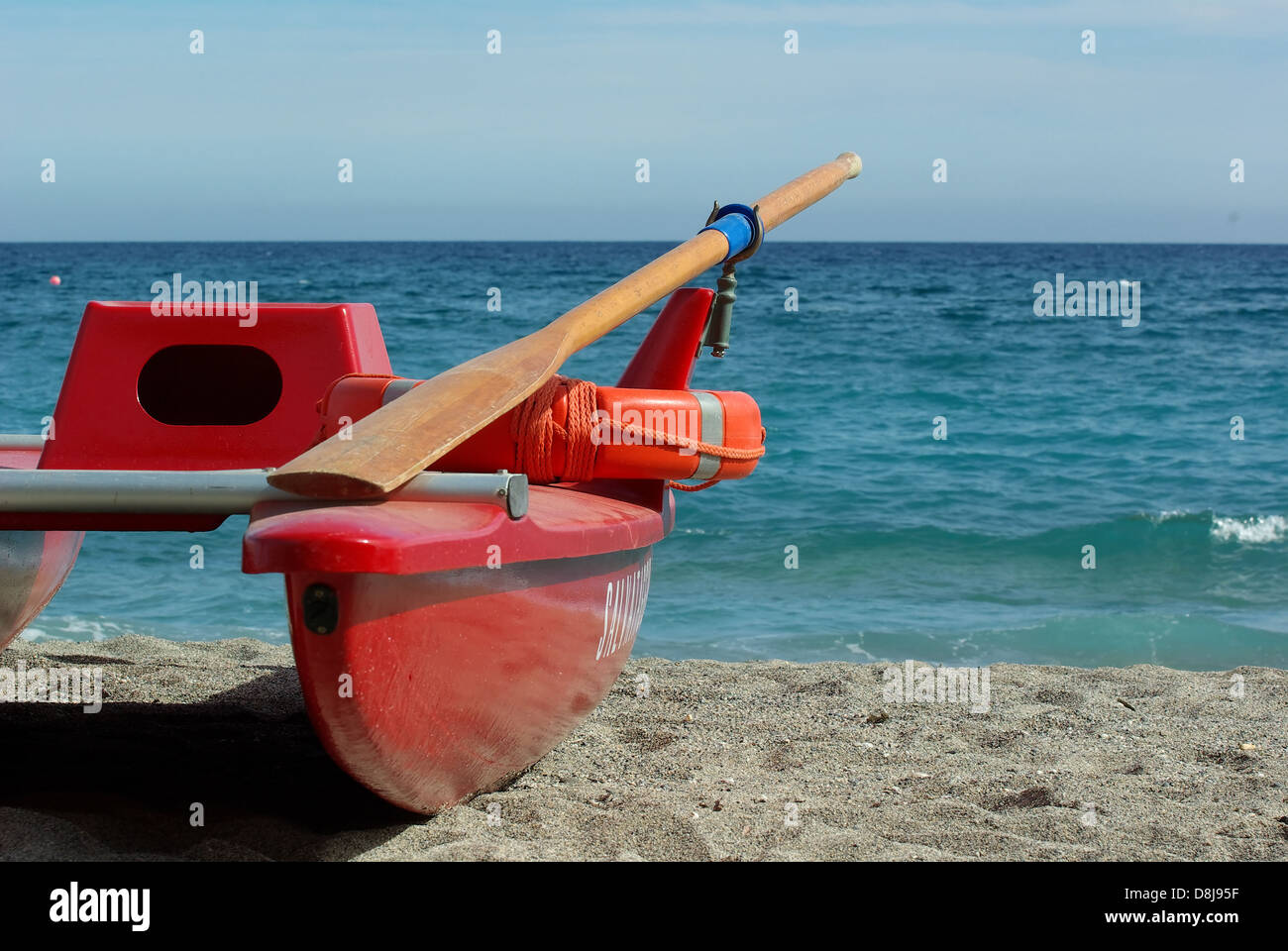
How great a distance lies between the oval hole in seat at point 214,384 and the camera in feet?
11.7

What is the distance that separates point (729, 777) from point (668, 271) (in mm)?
1351

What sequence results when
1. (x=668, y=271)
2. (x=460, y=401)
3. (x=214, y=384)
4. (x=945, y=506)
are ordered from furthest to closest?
(x=945, y=506) < (x=214, y=384) < (x=668, y=271) < (x=460, y=401)

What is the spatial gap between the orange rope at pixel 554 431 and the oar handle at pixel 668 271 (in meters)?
0.10

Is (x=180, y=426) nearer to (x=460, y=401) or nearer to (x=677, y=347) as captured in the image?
(x=460, y=401)

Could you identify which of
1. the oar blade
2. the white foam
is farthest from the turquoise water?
the oar blade

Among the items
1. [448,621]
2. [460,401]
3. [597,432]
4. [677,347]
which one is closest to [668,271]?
[677,347]

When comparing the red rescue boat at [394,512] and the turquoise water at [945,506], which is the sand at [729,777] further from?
the turquoise water at [945,506]

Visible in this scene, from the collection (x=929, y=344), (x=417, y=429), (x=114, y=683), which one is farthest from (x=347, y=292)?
(x=417, y=429)

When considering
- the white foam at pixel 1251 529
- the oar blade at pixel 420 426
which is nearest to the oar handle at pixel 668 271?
the oar blade at pixel 420 426

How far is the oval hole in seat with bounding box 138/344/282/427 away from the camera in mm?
3561

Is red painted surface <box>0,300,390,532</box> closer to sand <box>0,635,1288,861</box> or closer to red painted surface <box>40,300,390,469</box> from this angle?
red painted surface <box>40,300,390,469</box>

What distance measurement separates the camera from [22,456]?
3633 millimetres

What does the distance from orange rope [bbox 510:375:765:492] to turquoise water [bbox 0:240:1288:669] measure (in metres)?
2.79

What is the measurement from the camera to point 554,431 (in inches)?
109
